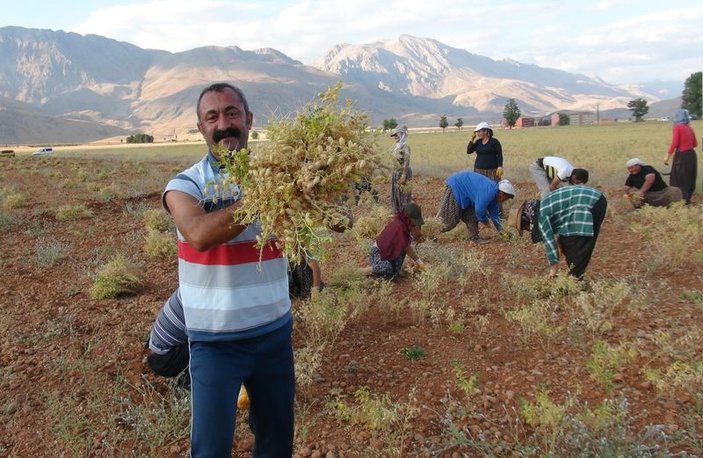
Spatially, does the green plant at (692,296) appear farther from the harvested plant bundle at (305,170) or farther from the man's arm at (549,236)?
the harvested plant bundle at (305,170)

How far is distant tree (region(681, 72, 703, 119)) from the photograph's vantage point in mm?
73625

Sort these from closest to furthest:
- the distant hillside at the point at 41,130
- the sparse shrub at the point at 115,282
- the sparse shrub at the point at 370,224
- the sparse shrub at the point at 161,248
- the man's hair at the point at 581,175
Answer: the sparse shrub at the point at 115,282 < the man's hair at the point at 581,175 < the sparse shrub at the point at 161,248 < the sparse shrub at the point at 370,224 < the distant hillside at the point at 41,130

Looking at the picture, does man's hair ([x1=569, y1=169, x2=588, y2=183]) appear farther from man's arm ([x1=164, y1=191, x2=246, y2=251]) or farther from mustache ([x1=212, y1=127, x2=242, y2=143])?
man's arm ([x1=164, y1=191, x2=246, y2=251])

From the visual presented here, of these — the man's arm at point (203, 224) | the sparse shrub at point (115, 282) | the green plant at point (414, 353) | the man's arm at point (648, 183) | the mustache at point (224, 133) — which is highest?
the mustache at point (224, 133)

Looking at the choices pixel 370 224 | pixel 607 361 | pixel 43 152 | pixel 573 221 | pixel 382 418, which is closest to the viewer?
pixel 382 418

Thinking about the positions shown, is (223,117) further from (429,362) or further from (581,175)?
(581,175)

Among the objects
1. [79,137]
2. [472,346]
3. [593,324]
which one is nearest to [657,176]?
[593,324]

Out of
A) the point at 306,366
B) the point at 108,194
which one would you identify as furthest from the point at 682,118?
the point at 108,194

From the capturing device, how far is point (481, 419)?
354 cm

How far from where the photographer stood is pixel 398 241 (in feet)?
20.4

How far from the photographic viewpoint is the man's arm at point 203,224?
6.53 ft

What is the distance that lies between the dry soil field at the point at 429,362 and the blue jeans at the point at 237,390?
2.01ft

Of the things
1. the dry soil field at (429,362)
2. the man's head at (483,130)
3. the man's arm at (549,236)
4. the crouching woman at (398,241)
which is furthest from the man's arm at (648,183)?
the crouching woman at (398,241)

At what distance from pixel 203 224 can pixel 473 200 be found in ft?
21.4
